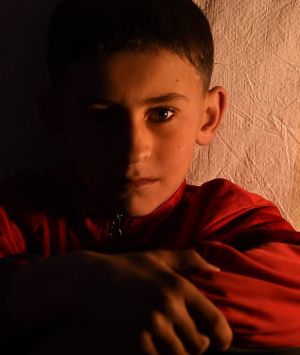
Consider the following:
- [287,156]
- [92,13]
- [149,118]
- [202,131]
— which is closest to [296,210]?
[287,156]

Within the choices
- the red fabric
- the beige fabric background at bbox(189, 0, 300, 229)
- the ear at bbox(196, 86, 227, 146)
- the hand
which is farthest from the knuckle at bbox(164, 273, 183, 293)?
the beige fabric background at bbox(189, 0, 300, 229)

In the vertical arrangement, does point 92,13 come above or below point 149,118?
above

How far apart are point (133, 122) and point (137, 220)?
16 centimetres

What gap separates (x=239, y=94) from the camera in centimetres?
101

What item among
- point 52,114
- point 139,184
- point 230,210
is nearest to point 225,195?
A: point 230,210

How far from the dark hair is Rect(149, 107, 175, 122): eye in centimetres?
7

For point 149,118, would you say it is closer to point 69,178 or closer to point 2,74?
point 69,178

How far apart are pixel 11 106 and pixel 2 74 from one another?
5 centimetres

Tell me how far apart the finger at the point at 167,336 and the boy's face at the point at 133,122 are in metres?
0.24

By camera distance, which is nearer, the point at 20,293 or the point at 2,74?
the point at 20,293

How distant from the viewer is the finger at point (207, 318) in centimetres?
59

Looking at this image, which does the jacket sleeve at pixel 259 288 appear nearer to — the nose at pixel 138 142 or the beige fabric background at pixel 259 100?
the nose at pixel 138 142

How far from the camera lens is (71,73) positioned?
0.81 metres

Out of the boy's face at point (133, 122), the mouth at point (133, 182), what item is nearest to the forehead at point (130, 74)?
the boy's face at point (133, 122)
